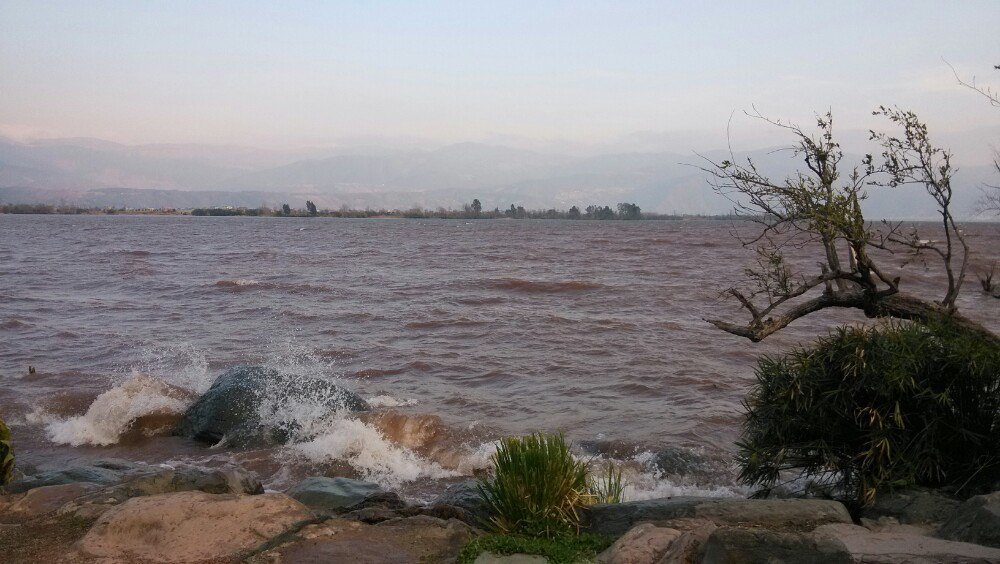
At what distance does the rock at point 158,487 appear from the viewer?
663cm

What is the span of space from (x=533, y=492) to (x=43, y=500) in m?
4.49

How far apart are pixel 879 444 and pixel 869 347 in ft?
2.77

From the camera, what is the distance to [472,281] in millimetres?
31859

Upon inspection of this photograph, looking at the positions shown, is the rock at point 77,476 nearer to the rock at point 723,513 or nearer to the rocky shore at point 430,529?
the rocky shore at point 430,529

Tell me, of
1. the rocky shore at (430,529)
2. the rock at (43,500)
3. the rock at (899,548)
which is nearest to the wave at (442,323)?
the rock at (43,500)

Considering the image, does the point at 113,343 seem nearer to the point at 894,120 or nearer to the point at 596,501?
the point at 596,501

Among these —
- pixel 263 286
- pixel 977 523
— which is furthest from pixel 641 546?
pixel 263 286

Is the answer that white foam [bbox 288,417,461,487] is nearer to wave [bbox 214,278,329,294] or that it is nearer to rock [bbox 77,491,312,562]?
rock [bbox 77,491,312,562]

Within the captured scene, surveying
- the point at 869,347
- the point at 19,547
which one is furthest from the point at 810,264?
the point at 19,547

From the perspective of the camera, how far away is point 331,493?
26.3 ft

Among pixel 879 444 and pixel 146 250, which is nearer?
pixel 879 444

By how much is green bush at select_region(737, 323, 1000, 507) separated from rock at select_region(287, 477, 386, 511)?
392 cm

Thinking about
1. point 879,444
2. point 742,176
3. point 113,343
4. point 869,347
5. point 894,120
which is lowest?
point 113,343

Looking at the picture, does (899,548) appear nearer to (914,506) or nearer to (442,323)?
(914,506)
